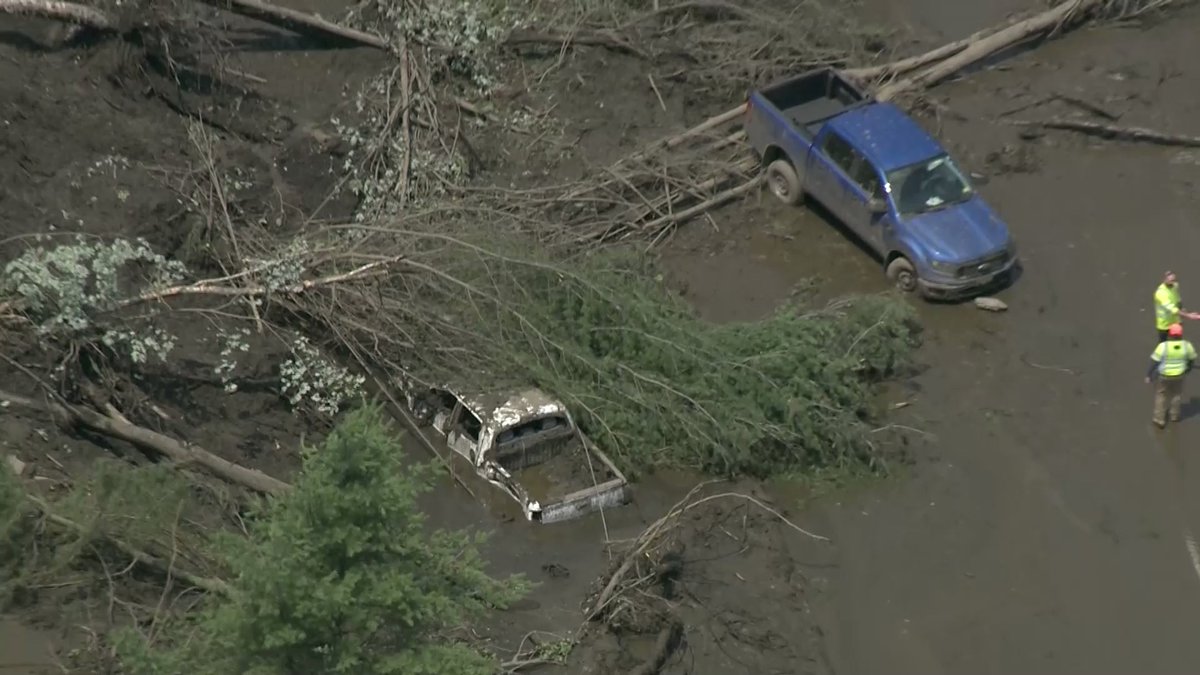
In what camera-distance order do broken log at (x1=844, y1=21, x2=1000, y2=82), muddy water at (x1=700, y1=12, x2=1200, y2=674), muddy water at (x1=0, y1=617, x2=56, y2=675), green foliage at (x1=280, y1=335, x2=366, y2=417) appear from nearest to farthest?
1. muddy water at (x1=0, y1=617, x2=56, y2=675)
2. muddy water at (x1=700, y1=12, x2=1200, y2=674)
3. green foliage at (x1=280, y1=335, x2=366, y2=417)
4. broken log at (x1=844, y1=21, x2=1000, y2=82)

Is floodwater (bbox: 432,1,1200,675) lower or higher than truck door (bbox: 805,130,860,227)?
lower

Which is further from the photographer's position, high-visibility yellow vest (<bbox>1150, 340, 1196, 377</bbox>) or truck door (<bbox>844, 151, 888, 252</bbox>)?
truck door (<bbox>844, 151, 888, 252</bbox>)

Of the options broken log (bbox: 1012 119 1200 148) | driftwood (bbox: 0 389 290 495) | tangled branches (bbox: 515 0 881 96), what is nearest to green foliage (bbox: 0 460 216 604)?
driftwood (bbox: 0 389 290 495)

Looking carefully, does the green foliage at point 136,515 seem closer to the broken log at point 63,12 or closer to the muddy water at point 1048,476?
the muddy water at point 1048,476

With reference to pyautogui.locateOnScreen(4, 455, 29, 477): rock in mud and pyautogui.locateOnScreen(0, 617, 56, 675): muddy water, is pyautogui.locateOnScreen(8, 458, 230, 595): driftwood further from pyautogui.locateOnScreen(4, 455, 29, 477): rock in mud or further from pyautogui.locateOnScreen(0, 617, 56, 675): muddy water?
pyautogui.locateOnScreen(0, 617, 56, 675): muddy water

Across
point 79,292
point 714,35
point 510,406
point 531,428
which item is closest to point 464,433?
point 510,406

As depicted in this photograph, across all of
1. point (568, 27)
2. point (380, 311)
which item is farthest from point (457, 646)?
point (568, 27)
